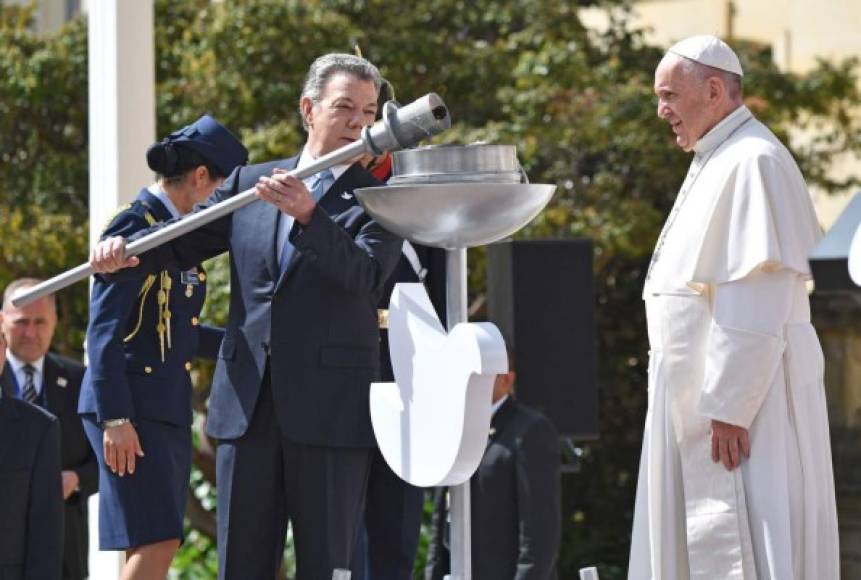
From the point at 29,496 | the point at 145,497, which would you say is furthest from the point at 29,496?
the point at 145,497

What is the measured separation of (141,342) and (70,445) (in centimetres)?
226

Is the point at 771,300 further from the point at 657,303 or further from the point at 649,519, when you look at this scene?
the point at 649,519

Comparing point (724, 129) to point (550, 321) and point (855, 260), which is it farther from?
point (550, 321)

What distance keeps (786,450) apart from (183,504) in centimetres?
204

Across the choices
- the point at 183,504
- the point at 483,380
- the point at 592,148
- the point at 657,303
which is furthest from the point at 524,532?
the point at 592,148

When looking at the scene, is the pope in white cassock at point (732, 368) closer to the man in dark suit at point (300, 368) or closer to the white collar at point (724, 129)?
the white collar at point (724, 129)

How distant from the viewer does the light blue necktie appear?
5258 mm

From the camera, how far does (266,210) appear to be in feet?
17.6

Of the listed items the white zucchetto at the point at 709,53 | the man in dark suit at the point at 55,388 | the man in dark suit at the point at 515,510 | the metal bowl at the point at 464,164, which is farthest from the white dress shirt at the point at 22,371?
the metal bowl at the point at 464,164

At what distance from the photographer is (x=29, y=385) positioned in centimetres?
838

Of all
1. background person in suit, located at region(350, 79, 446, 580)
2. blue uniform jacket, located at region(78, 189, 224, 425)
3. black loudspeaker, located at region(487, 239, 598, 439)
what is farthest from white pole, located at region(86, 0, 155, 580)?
background person in suit, located at region(350, 79, 446, 580)

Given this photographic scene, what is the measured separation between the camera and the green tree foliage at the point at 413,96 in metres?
12.0

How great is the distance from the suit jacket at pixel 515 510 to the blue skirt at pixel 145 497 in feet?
5.81

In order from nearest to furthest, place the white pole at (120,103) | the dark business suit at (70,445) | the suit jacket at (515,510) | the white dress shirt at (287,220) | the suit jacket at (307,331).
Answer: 1. the suit jacket at (307,331)
2. the white dress shirt at (287,220)
3. the suit jacket at (515,510)
4. the white pole at (120,103)
5. the dark business suit at (70,445)
